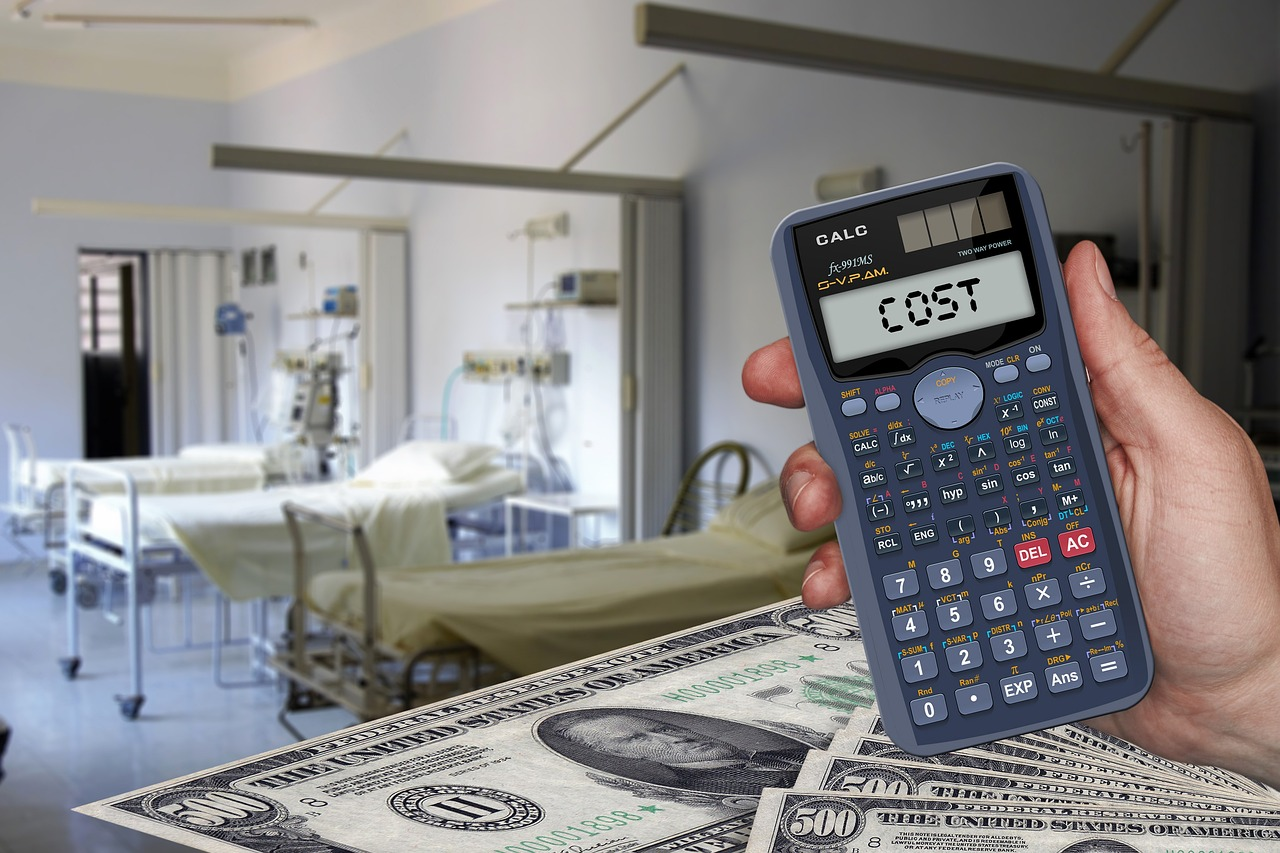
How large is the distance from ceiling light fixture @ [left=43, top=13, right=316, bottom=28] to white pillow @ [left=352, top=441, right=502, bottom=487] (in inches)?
149

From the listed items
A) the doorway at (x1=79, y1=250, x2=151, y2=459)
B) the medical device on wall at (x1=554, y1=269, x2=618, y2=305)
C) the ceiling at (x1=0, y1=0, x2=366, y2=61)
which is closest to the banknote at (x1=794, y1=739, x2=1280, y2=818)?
the medical device on wall at (x1=554, y1=269, x2=618, y2=305)

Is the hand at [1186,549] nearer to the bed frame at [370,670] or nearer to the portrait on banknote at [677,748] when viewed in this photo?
the portrait on banknote at [677,748]

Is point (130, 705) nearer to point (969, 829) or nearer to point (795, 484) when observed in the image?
point (795, 484)

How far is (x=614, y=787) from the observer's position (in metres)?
0.65

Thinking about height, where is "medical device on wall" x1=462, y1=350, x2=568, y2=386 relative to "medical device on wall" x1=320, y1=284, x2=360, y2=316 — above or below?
below

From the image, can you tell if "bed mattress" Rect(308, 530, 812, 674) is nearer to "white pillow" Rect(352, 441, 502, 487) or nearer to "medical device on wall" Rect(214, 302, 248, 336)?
"white pillow" Rect(352, 441, 502, 487)

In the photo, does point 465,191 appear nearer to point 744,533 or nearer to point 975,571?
point 744,533

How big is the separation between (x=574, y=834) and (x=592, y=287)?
5.43 metres

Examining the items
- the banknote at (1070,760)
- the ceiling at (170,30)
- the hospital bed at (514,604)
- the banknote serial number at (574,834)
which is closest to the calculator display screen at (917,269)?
the banknote at (1070,760)

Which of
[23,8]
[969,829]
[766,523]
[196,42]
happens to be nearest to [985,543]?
[969,829]

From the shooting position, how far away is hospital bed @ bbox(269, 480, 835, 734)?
11.5 ft

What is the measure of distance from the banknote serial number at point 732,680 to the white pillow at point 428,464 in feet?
17.5

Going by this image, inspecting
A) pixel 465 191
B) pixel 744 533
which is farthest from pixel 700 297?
pixel 465 191

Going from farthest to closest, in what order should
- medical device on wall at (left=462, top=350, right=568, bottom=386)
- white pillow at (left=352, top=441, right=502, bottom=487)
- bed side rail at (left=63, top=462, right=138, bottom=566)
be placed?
medical device on wall at (left=462, top=350, right=568, bottom=386)
white pillow at (left=352, top=441, right=502, bottom=487)
bed side rail at (left=63, top=462, right=138, bottom=566)
